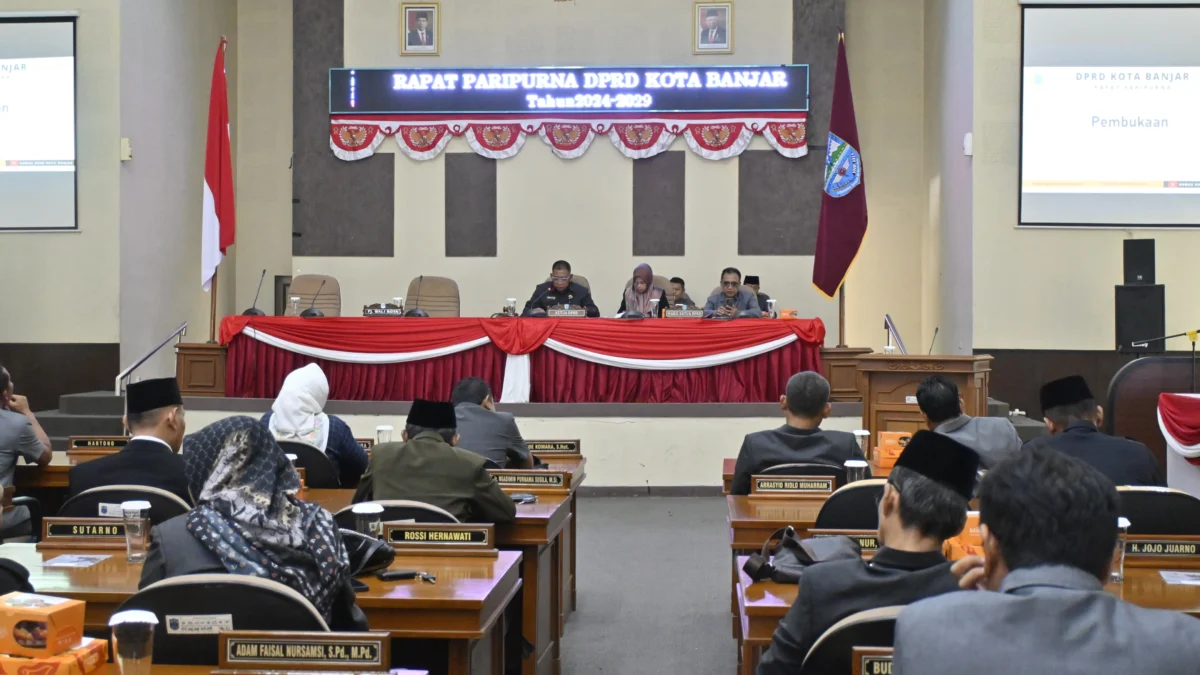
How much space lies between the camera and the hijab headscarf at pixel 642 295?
9133mm

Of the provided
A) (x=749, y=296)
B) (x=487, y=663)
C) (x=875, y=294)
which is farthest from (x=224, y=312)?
(x=487, y=663)

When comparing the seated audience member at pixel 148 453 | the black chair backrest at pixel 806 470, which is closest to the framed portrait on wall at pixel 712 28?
the black chair backrest at pixel 806 470

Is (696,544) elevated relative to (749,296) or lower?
lower

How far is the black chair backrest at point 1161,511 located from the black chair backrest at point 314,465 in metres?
2.67

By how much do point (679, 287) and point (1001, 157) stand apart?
9.22 feet

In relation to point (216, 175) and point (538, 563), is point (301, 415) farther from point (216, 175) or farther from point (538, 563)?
point (216, 175)

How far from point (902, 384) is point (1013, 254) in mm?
A: 3217

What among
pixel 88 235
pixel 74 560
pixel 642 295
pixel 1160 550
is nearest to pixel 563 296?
pixel 642 295

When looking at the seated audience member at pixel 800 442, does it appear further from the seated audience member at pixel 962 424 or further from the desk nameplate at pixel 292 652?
the desk nameplate at pixel 292 652

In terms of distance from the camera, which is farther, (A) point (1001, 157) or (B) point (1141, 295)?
(A) point (1001, 157)

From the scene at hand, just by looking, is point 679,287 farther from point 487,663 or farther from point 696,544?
point 487,663

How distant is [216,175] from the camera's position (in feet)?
29.2

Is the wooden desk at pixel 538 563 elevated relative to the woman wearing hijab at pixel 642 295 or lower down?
lower down

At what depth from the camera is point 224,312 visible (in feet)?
37.2
